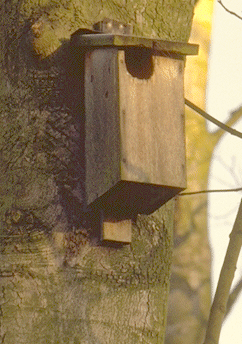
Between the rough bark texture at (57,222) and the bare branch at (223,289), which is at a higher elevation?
the rough bark texture at (57,222)

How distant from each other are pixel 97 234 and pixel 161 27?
777 mm

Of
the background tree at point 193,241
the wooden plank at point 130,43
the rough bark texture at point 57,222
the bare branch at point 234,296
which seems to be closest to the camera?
the rough bark texture at point 57,222

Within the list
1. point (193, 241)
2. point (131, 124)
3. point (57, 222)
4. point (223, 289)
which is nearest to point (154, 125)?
point (131, 124)

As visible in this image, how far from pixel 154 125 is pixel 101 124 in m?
0.17

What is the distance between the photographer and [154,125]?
100 inches

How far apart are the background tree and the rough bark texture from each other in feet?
16.8

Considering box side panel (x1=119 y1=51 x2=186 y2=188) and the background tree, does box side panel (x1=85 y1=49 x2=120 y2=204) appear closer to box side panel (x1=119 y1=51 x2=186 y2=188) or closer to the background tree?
box side panel (x1=119 y1=51 x2=186 y2=188)

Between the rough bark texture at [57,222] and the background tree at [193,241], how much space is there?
5.13 m

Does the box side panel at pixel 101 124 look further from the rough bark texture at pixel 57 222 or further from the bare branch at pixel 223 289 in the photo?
the bare branch at pixel 223 289

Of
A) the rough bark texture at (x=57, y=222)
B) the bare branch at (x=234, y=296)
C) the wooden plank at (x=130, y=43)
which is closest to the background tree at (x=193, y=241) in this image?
the bare branch at (x=234, y=296)

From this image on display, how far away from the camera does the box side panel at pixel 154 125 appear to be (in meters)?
2.45

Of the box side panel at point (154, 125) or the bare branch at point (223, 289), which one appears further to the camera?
the bare branch at point (223, 289)

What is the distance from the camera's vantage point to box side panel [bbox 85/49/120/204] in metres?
2.46

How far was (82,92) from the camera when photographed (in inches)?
103
